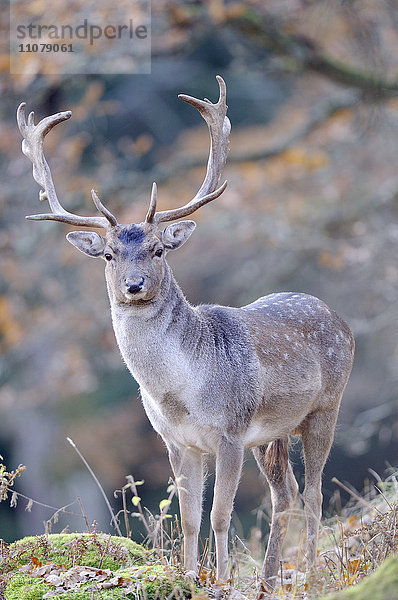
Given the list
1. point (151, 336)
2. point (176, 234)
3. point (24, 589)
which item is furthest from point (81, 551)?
point (176, 234)

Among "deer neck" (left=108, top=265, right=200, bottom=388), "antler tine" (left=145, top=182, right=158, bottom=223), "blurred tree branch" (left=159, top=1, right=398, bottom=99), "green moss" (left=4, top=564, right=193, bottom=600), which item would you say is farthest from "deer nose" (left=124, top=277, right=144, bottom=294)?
"blurred tree branch" (left=159, top=1, right=398, bottom=99)

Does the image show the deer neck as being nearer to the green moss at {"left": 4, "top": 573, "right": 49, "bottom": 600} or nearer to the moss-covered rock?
the moss-covered rock

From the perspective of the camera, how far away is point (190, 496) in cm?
582

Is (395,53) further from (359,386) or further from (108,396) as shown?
(108,396)

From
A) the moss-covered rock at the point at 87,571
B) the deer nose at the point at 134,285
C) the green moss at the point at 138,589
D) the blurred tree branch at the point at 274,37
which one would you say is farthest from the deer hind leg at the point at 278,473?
the blurred tree branch at the point at 274,37

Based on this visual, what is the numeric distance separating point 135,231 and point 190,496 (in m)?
1.70

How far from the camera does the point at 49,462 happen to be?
19.6 m

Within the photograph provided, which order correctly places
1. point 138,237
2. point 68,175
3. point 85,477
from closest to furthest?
point 138,237
point 68,175
point 85,477

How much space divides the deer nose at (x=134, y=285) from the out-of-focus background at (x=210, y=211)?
13.8ft

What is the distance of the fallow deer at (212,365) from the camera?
18.4 ft

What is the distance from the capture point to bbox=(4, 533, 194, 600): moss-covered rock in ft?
15.1

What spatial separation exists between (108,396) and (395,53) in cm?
958

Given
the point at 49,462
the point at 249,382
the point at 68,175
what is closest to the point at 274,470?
the point at 249,382

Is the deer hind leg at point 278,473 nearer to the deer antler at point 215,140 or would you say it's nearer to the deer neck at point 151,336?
the deer neck at point 151,336
